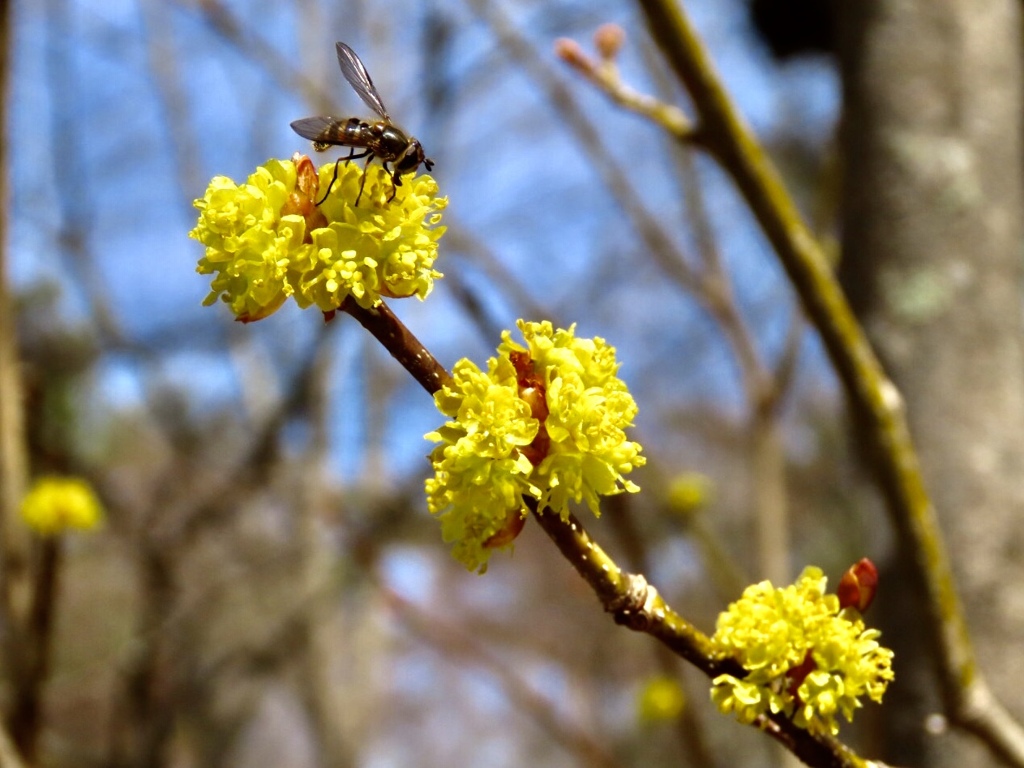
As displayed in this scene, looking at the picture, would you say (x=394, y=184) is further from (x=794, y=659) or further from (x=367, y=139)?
(x=794, y=659)

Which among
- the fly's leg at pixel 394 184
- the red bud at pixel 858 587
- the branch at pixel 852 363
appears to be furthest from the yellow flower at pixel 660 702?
the fly's leg at pixel 394 184

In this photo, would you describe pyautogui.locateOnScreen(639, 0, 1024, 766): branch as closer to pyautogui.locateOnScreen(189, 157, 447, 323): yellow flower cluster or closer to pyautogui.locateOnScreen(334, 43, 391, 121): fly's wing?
pyautogui.locateOnScreen(334, 43, 391, 121): fly's wing

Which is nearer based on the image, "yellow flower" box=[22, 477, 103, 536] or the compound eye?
the compound eye

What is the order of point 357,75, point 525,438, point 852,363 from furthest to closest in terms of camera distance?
point 852,363, point 357,75, point 525,438

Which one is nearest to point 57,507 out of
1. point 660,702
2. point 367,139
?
point 660,702

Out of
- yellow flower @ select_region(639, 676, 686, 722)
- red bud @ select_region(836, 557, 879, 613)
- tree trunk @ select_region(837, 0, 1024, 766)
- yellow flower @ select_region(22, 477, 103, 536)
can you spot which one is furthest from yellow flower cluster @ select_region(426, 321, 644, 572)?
yellow flower @ select_region(22, 477, 103, 536)

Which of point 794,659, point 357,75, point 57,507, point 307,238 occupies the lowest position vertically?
point 794,659

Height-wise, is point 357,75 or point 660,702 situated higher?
point 357,75

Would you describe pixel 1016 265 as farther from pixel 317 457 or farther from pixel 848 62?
pixel 317 457
